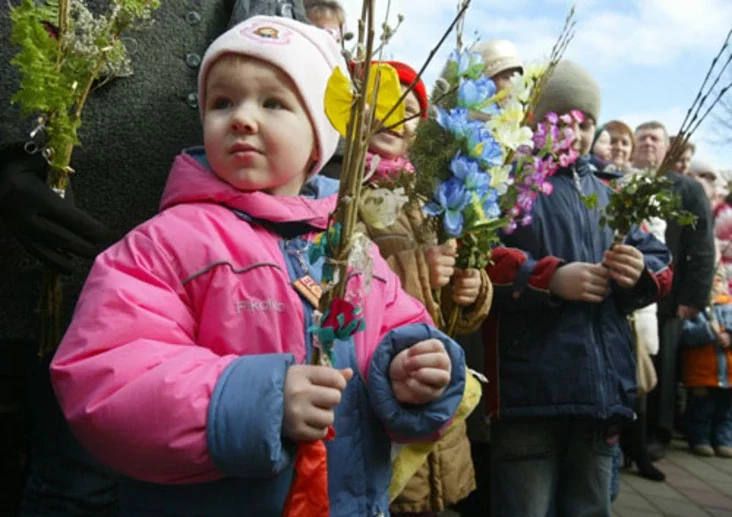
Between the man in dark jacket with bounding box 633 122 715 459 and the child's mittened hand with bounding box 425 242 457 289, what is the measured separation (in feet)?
11.1

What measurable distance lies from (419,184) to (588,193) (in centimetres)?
113

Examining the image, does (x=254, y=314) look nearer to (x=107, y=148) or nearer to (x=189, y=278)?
(x=189, y=278)

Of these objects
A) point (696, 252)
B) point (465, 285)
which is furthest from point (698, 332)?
point (465, 285)

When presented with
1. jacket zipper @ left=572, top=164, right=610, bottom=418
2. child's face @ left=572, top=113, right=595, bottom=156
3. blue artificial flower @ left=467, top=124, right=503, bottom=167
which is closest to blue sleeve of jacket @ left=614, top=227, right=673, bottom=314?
jacket zipper @ left=572, top=164, right=610, bottom=418

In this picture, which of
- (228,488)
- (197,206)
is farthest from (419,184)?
(228,488)

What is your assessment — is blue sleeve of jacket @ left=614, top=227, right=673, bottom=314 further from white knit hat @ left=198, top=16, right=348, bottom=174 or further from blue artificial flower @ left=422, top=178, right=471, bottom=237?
white knit hat @ left=198, top=16, right=348, bottom=174

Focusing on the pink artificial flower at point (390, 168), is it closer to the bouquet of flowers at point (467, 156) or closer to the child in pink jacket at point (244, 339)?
the bouquet of flowers at point (467, 156)

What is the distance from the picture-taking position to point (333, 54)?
1770 millimetres

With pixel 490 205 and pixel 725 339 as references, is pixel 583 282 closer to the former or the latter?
→ pixel 490 205

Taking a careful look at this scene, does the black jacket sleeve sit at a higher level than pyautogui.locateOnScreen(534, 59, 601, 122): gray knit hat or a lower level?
lower

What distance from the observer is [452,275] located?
2.28 metres

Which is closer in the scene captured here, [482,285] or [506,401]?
[482,285]

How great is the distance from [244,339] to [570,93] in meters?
2.04

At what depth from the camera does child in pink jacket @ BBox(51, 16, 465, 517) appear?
122 centimetres
